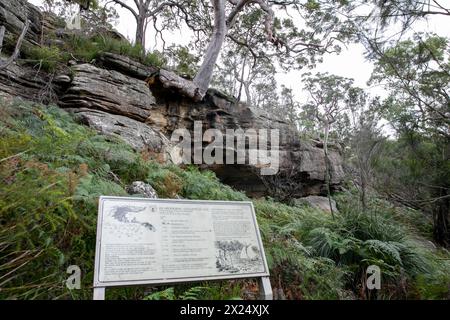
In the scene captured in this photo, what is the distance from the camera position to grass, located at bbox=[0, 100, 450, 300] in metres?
2.28

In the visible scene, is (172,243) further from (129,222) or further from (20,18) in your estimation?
(20,18)

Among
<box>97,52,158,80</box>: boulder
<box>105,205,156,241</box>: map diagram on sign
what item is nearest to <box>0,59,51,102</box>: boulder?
<box>97,52,158,80</box>: boulder

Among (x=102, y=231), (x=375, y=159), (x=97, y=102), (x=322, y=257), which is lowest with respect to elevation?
(x=322, y=257)

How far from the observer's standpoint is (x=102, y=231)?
2.23 meters

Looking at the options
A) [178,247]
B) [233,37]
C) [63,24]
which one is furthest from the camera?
[233,37]

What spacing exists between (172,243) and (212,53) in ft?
28.6

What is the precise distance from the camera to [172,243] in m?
2.42

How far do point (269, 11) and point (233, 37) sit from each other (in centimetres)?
293

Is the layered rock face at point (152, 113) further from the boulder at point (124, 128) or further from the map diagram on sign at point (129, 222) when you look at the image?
the map diagram on sign at point (129, 222)

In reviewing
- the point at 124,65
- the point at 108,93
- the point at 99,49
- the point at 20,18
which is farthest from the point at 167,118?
the point at 20,18

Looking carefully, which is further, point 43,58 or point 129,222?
point 43,58
